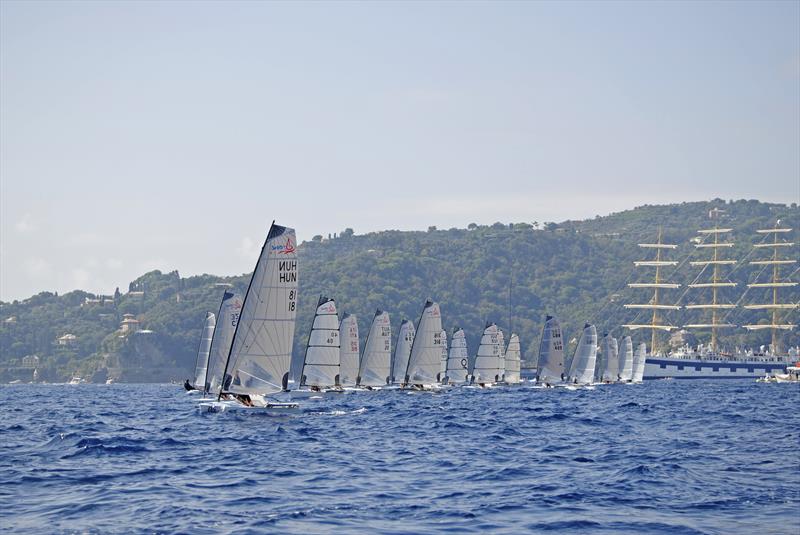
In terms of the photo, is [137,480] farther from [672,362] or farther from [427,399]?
[672,362]

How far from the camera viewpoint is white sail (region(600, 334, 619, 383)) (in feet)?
451

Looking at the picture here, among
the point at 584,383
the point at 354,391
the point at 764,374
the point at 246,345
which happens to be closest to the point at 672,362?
the point at 764,374

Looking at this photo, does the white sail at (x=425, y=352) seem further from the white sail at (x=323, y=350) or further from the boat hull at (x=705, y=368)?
the boat hull at (x=705, y=368)

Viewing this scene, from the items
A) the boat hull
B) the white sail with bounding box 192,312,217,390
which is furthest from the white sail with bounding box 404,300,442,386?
the boat hull

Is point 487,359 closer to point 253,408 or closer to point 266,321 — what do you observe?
point 253,408

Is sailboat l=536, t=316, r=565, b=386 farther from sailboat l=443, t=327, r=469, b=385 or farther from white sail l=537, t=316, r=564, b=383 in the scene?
sailboat l=443, t=327, r=469, b=385

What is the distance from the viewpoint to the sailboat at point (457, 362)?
4220 inches

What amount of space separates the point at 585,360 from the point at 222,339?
61129mm

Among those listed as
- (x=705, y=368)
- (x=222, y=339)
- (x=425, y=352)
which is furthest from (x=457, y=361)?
(x=705, y=368)

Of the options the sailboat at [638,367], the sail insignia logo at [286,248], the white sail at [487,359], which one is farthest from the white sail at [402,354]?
the sailboat at [638,367]

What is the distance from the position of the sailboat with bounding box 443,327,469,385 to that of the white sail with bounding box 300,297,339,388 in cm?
3352

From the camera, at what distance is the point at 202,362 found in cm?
8381

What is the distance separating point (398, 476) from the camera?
2892cm

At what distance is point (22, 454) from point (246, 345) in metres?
16.5
